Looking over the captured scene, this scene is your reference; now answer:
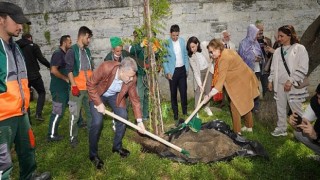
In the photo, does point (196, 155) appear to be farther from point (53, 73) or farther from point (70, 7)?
point (70, 7)

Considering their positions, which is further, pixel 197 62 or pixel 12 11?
pixel 197 62

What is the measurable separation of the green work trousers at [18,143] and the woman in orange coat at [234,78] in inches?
122

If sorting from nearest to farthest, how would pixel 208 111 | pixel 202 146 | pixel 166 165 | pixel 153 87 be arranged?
pixel 166 165 → pixel 202 146 → pixel 153 87 → pixel 208 111

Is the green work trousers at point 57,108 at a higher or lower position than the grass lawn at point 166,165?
higher

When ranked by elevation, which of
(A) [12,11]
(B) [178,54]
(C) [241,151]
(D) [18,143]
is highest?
(A) [12,11]

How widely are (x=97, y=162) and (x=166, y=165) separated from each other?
1.12m

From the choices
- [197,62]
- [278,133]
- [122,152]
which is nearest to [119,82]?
[122,152]

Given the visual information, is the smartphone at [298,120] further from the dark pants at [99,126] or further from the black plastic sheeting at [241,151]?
the dark pants at [99,126]

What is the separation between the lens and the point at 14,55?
134 inches

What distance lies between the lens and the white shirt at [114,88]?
14.4 ft

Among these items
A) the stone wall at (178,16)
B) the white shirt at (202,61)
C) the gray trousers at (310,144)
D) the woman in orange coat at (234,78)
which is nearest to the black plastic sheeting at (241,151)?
the woman in orange coat at (234,78)

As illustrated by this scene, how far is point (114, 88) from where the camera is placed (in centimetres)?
451

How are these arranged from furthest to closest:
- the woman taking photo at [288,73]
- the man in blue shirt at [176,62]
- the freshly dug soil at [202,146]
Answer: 1. the man in blue shirt at [176,62]
2. the woman taking photo at [288,73]
3. the freshly dug soil at [202,146]

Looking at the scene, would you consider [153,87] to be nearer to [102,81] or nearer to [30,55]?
[102,81]
